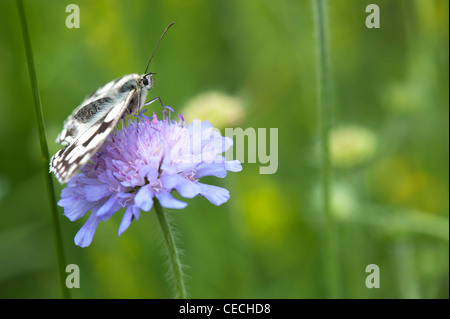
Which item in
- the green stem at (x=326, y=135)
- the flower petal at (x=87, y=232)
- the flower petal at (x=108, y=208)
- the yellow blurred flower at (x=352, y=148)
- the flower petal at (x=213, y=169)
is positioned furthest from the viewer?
the yellow blurred flower at (x=352, y=148)

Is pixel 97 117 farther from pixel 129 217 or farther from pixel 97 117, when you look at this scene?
pixel 129 217

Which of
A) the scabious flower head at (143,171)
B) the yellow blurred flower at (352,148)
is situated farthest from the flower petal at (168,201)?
the yellow blurred flower at (352,148)

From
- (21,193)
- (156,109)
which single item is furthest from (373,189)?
(21,193)

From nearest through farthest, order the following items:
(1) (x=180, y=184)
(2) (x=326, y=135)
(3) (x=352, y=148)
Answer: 1. (1) (x=180, y=184)
2. (2) (x=326, y=135)
3. (3) (x=352, y=148)

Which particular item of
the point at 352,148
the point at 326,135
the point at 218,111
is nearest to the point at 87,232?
the point at 326,135

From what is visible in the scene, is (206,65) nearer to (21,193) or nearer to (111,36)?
(111,36)

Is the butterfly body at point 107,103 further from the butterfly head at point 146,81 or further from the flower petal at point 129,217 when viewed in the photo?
the flower petal at point 129,217
